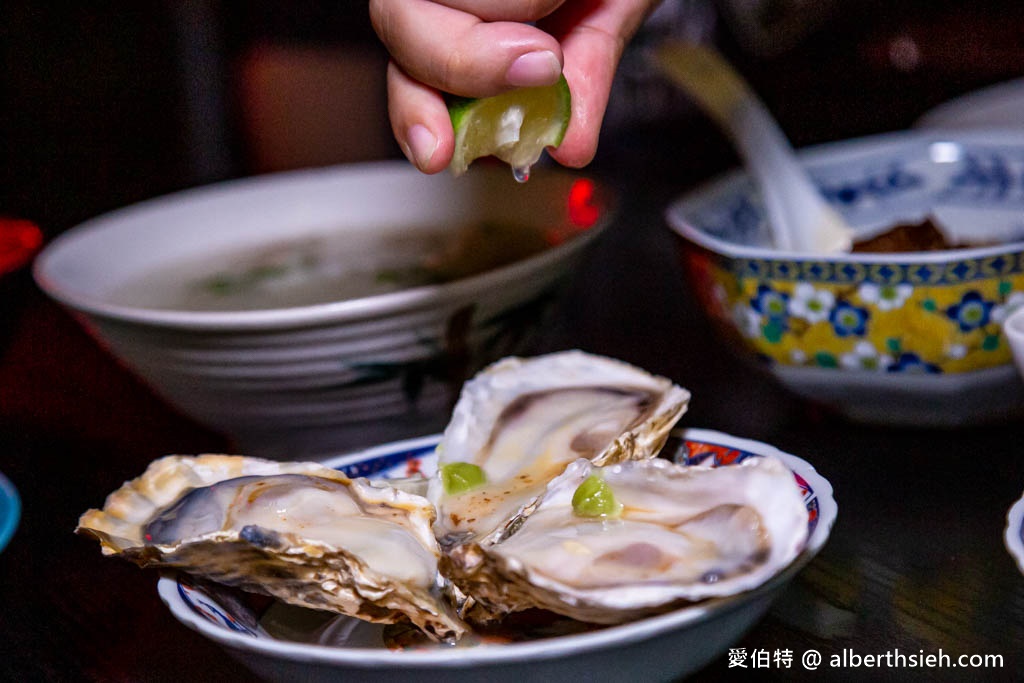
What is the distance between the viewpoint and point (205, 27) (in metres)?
3.09

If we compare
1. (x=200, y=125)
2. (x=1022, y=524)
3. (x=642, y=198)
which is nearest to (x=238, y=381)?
(x=1022, y=524)

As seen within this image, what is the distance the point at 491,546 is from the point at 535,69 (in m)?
0.26

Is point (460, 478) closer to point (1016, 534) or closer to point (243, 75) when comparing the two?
point (1016, 534)

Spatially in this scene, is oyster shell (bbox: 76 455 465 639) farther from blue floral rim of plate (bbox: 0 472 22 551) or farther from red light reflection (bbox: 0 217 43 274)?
red light reflection (bbox: 0 217 43 274)

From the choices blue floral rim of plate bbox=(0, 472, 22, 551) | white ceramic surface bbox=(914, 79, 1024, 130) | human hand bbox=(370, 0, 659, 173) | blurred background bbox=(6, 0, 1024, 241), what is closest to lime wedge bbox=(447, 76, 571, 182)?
human hand bbox=(370, 0, 659, 173)

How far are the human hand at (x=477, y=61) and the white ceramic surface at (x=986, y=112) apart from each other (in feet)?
2.82

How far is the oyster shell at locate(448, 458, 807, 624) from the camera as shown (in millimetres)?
454

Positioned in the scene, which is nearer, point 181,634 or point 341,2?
point 181,634

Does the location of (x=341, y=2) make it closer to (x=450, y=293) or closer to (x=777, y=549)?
(x=450, y=293)

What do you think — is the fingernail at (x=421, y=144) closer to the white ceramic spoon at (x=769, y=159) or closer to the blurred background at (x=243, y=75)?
the white ceramic spoon at (x=769, y=159)

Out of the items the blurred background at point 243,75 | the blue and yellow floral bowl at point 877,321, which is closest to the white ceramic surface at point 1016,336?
the blue and yellow floral bowl at point 877,321

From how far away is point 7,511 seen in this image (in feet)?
2.44

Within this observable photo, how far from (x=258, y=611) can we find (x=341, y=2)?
306cm

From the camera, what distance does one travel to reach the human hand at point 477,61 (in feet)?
1.82
